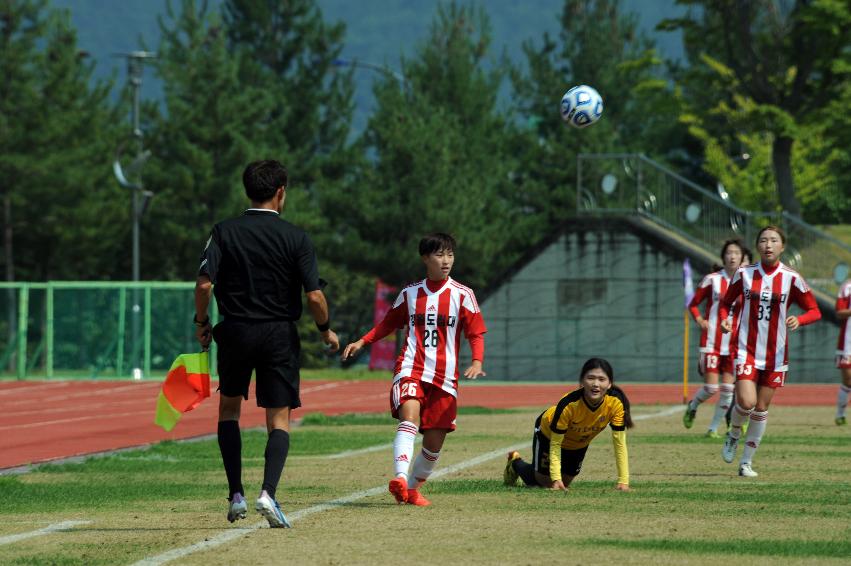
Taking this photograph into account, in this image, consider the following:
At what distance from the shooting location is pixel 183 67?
5184 centimetres

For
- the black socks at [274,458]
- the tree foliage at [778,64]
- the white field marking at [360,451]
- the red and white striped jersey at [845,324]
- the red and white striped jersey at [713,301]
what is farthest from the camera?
the tree foliage at [778,64]

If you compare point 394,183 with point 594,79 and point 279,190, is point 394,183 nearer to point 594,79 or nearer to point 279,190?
point 594,79

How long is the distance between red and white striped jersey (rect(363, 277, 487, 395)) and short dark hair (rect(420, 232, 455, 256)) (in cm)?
22

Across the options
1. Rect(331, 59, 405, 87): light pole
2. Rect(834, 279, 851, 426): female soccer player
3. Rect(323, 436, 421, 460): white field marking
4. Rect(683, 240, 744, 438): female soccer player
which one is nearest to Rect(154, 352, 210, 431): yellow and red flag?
Rect(323, 436, 421, 460): white field marking

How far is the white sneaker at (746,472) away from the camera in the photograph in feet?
44.0

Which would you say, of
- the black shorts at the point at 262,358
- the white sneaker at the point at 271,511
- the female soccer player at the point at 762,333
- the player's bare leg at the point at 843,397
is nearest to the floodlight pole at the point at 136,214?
the player's bare leg at the point at 843,397

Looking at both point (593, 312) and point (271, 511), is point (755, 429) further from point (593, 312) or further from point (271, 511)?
point (593, 312)

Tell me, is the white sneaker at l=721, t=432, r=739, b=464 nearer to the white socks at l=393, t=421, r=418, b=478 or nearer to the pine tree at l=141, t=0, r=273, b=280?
the white socks at l=393, t=421, r=418, b=478

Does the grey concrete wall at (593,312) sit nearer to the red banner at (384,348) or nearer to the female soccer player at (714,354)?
the red banner at (384,348)

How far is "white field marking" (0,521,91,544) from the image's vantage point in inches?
372

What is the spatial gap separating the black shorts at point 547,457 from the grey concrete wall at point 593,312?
2637cm

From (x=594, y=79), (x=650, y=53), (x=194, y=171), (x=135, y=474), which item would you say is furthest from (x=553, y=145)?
(x=135, y=474)

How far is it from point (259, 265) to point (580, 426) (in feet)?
10.4

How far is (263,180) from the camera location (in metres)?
9.83
